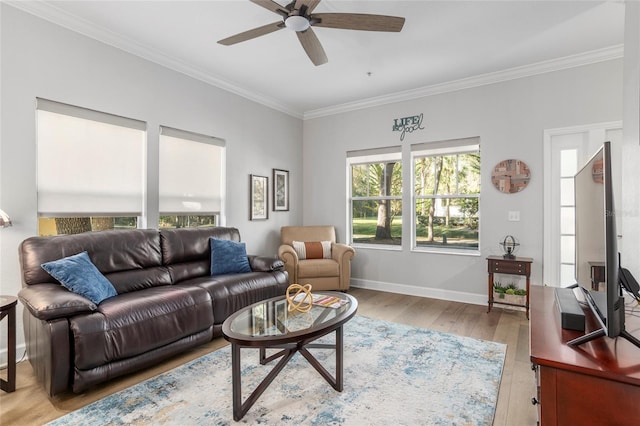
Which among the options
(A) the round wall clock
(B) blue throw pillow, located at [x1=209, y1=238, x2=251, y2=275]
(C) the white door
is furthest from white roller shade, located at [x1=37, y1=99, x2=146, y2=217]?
(C) the white door

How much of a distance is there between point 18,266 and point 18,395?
1027 millimetres

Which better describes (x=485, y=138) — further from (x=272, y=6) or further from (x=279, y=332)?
(x=279, y=332)

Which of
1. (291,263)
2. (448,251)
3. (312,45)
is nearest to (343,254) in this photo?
(291,263)

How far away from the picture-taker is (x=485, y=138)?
163 inches

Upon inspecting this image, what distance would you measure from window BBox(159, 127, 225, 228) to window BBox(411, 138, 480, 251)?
2.73 metres

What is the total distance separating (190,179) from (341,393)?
292cm

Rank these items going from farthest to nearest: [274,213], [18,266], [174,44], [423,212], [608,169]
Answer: [274,213] → [423,212] → [174,44] → [18,266] → [608,169]

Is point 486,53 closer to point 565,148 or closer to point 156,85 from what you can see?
point 565,148

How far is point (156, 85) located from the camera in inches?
140

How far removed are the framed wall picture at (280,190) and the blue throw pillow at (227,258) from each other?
1526 millimetres

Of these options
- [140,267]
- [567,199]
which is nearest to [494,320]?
[567,199]

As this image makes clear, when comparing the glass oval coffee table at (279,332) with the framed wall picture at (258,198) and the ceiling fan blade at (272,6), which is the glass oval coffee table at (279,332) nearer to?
A: the ceiling fan blade at (272,6)

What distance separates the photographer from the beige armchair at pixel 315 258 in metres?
4.38

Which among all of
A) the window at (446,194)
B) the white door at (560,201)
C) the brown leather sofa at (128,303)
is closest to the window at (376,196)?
the window at (446,194)
